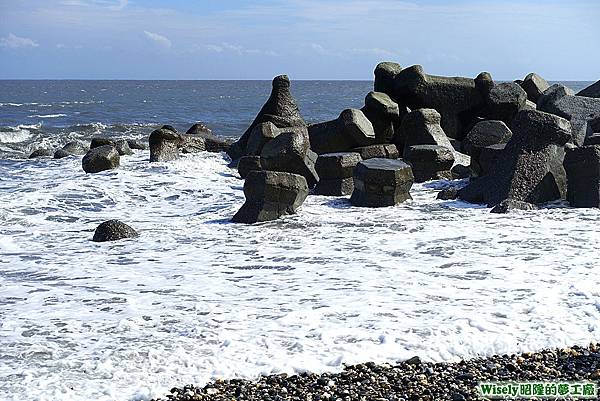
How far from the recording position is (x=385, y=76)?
1659 centimetres

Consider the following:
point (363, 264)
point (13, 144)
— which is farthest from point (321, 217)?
point (13, 144)

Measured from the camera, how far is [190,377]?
472 cm

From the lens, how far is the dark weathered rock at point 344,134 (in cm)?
1390

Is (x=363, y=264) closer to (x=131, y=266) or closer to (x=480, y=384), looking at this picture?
(x=131, y=266)

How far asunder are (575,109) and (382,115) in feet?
11.9

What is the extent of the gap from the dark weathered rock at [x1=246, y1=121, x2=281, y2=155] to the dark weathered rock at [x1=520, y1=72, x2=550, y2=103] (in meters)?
5.96

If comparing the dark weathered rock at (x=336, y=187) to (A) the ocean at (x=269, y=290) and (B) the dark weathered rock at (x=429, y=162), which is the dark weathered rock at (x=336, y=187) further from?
(B) the dark weathered rock at (x=429, y=162)

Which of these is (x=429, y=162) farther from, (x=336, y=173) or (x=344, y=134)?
(x=336, y=173)

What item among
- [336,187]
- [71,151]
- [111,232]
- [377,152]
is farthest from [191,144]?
[111,232]

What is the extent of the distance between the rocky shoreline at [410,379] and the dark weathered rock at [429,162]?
8649 mm

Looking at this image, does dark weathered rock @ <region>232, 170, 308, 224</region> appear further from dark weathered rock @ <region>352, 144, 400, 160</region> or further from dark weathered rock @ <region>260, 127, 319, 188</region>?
dark weathered rock @ <region>352, 144, 400, 160</region>

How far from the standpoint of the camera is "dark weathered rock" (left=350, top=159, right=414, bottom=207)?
11.0m

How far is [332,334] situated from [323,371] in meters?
0.63

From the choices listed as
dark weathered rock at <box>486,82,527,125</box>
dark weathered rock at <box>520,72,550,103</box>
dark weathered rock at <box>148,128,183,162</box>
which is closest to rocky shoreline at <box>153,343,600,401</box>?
dark weathered rock at <box>486,82,527,125</box>
